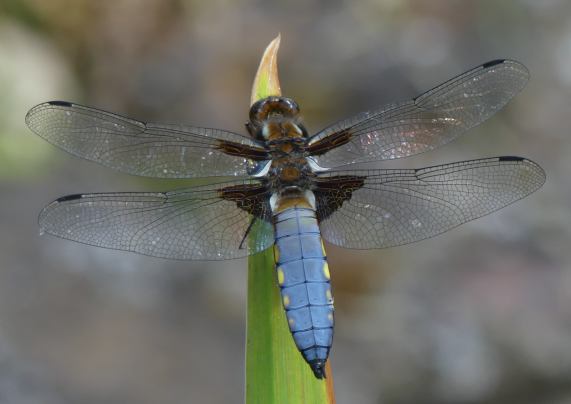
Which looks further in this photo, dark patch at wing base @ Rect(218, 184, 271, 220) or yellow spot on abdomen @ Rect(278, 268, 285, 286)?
dark patch at wing base @ Rect(218, 184, 271, 220)

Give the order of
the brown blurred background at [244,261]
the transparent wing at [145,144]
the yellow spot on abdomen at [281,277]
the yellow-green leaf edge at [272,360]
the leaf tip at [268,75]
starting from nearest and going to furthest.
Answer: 1. the yellow-green leaf edge at [272,360]
2. the yellow spot on abdomen at [281,277]
3. the leaf tip at [268,75]
4. the transparent wing at [145,144]
5. the brown blurred background at [244,261]

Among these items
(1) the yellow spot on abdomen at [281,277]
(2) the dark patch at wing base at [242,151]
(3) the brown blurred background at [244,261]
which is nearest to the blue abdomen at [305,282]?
(1) the yellow spot on abdomen at [281,277]

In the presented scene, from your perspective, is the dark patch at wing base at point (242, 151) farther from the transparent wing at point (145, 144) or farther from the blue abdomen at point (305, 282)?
the blue abdomen at point (305, 282)

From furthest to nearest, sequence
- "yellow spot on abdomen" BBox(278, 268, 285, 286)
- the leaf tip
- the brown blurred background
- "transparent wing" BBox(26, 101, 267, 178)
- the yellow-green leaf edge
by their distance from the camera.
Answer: the brown blurred background → "transparent wing" BBox(26, 101, 267, 178) → the leaf tip → "yellow spot on abdomen" BBox(278, 268, 285, 286) → the yellow-green leaf edge

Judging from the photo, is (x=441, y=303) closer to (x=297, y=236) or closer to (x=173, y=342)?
(x=173, y=342)

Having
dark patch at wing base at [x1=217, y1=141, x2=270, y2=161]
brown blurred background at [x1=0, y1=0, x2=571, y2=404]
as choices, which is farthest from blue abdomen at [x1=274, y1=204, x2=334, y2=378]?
brown blurred background at [x1=0, y1=0, x2=571, y2=404]

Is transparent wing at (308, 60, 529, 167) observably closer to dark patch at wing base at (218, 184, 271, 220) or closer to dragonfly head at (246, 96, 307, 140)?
dragonfly head at (246, 96, 307, 140)
